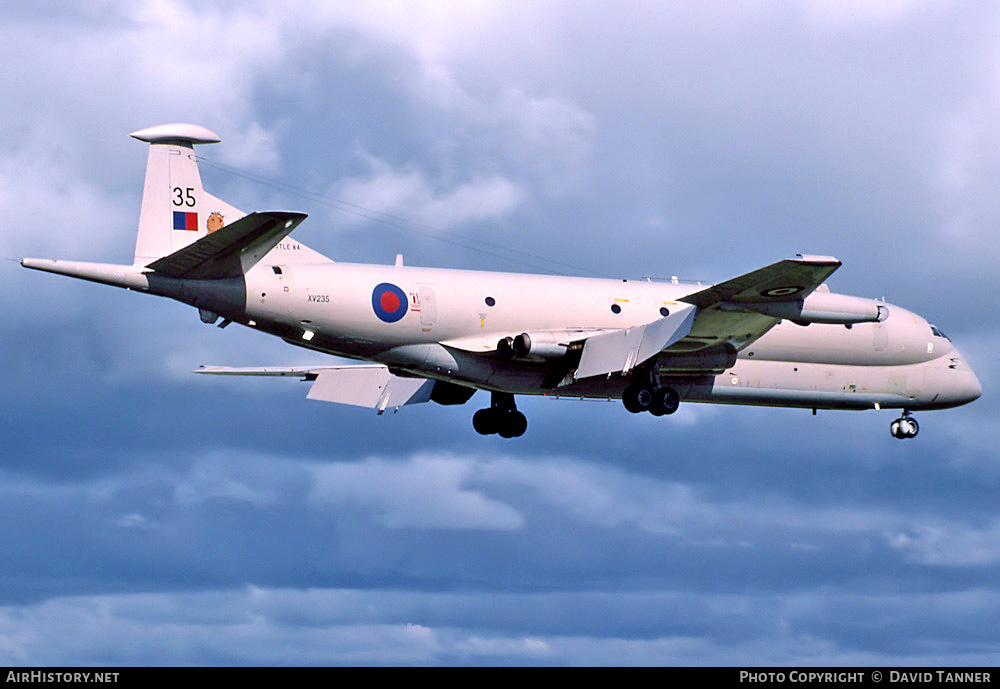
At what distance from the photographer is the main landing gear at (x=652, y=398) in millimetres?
34844

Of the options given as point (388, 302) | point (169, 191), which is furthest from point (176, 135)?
point (388, 302)

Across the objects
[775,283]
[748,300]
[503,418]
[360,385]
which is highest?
[775,283]

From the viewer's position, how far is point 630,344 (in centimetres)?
3319

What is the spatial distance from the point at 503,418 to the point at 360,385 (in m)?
4.37

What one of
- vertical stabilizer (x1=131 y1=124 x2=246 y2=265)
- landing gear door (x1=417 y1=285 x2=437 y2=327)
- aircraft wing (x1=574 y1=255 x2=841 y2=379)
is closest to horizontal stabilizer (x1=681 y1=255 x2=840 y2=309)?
aircraft wing (x1=574 y1=255 x2=841 y2=379)

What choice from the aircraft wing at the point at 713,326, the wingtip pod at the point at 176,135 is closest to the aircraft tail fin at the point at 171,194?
the wingtip pod at the point at 176,135

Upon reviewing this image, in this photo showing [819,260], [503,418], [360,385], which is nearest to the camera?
[819,260]

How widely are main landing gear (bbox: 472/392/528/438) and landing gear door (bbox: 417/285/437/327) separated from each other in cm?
581

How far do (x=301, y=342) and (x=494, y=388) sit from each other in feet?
18.1

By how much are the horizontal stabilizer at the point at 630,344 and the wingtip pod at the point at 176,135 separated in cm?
1051

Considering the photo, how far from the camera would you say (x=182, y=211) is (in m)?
31.3

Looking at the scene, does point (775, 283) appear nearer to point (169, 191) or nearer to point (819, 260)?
point (819, 260)
